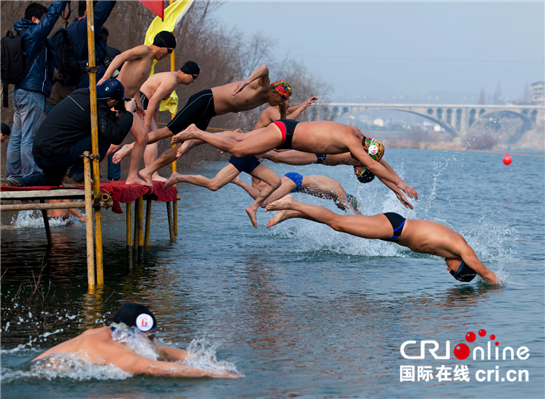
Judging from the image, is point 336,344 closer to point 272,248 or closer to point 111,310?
point 111,310

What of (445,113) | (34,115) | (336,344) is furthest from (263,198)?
(445,113)

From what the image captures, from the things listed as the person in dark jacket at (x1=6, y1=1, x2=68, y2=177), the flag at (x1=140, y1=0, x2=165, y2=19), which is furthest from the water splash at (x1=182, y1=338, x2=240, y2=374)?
the flag at (x1=140, y1=0, x2=165, y2=19)

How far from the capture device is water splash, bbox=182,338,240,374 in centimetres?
697

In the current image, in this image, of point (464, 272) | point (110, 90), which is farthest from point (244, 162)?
point (464, 272)

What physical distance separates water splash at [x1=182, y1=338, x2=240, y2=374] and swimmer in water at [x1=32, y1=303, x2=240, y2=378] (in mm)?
145

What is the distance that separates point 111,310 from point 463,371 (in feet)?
15.6

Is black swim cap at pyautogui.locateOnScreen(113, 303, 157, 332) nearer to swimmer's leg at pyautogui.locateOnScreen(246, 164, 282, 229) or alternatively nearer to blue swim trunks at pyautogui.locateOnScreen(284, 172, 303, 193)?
swimmer's leg at pyautogui.locateOnScreen(246, 164, 282, 229)

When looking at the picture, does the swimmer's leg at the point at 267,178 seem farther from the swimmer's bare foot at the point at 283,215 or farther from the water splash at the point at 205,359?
the water splash at the point at 205,359

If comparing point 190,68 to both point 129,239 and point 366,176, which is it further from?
point 366,176

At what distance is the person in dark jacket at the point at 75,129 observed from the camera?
10.3 metres

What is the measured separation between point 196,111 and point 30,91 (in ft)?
9.32

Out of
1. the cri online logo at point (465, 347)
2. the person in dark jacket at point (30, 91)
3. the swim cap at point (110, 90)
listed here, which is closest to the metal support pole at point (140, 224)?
the person in dark jacket at point (30, 91)

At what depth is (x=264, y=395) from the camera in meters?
6.56

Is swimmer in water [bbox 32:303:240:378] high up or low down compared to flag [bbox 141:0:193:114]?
down
